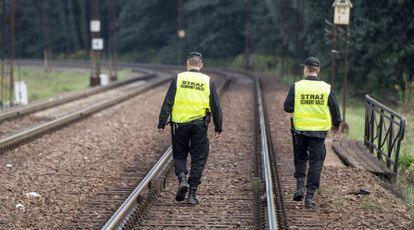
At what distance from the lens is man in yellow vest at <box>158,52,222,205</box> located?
876cm

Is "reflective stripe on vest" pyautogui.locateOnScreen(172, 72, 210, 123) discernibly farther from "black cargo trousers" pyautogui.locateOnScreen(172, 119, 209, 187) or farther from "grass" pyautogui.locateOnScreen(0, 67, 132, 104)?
"grass" pyautogui.locateOnScreen(0, 67, 132, 104)

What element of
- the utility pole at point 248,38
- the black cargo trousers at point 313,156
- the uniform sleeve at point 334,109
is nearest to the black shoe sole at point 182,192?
the black cargo trousers at point 313,156

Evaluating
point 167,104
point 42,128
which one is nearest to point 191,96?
point 167,104

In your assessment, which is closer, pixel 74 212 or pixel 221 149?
pixel 74 212

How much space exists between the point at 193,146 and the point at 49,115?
11.5 meters

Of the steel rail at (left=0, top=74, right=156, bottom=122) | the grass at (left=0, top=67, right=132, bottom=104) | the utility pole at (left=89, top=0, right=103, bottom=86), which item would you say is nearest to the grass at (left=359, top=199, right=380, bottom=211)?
the steel rail at (left=0, top=74, right=156, bottom=122)

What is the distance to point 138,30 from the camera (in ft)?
241

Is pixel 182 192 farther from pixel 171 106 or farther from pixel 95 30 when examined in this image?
pixel 95 30

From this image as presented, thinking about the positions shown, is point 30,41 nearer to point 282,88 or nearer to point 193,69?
point 282,88

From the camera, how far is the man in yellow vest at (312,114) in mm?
8750

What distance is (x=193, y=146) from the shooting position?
8.99m

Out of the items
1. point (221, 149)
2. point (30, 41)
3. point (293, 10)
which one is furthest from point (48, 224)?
point (30, 41)

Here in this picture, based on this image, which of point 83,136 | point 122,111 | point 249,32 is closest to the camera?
point 83,136

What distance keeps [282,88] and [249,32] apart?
26083 millimetres
